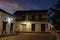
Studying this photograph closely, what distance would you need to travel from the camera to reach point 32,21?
35.3 meters

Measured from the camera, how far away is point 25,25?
117 ft

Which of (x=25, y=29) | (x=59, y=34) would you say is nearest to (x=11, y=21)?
(x=25, y=29)

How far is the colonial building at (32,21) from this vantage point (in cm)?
3462

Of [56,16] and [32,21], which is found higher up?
[32,21]

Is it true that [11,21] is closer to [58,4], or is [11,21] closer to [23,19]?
[23,19]

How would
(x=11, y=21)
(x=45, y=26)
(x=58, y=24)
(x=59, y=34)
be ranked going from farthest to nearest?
(x=45, y=26)
(x=11, y=21)
(x=59, y=34)
(x=58, y=24)

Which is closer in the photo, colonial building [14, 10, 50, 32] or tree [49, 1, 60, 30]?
tree [49, 1, 60, 30]

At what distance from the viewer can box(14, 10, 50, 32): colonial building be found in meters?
34.6

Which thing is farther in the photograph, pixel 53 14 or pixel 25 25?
pixel 25 25

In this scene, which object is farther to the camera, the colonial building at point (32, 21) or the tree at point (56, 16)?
the colonial building at point (32, 21)

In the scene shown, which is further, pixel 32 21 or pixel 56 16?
pixel 32 21

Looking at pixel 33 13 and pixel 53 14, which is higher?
pixel 33 13


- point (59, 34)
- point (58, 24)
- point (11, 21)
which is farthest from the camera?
point (11, 21)

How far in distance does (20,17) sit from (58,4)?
31003 mm
